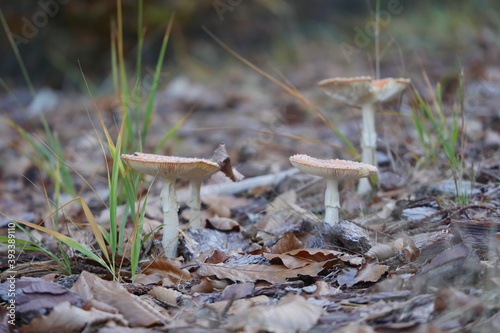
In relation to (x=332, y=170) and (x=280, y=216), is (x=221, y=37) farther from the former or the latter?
(x=332, y=170)

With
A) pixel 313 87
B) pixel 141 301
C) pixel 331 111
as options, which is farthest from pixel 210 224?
pixel 313 87

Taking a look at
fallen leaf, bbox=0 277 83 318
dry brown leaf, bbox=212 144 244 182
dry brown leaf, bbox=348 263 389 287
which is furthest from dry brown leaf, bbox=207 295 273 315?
dry brown leaf, bbox=212 144 244 182

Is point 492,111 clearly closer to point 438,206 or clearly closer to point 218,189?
point 438,206

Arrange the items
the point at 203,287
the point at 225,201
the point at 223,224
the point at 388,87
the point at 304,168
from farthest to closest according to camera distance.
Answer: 1. the point at 225,201
2. the point at 388,87
3. the point at 223,224
4. the point at 304,168
5. the point at 203,287

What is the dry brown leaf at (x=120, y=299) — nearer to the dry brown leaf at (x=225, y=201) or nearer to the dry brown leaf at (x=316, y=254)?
the dry brown leaf at (x=316, y=254)

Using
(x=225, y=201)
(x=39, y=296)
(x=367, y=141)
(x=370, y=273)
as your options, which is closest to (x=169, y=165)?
(x=39, y=296)

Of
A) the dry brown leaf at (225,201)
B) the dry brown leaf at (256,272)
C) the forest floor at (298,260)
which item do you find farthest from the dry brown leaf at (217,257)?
the dry brown leaf at (225,201)
